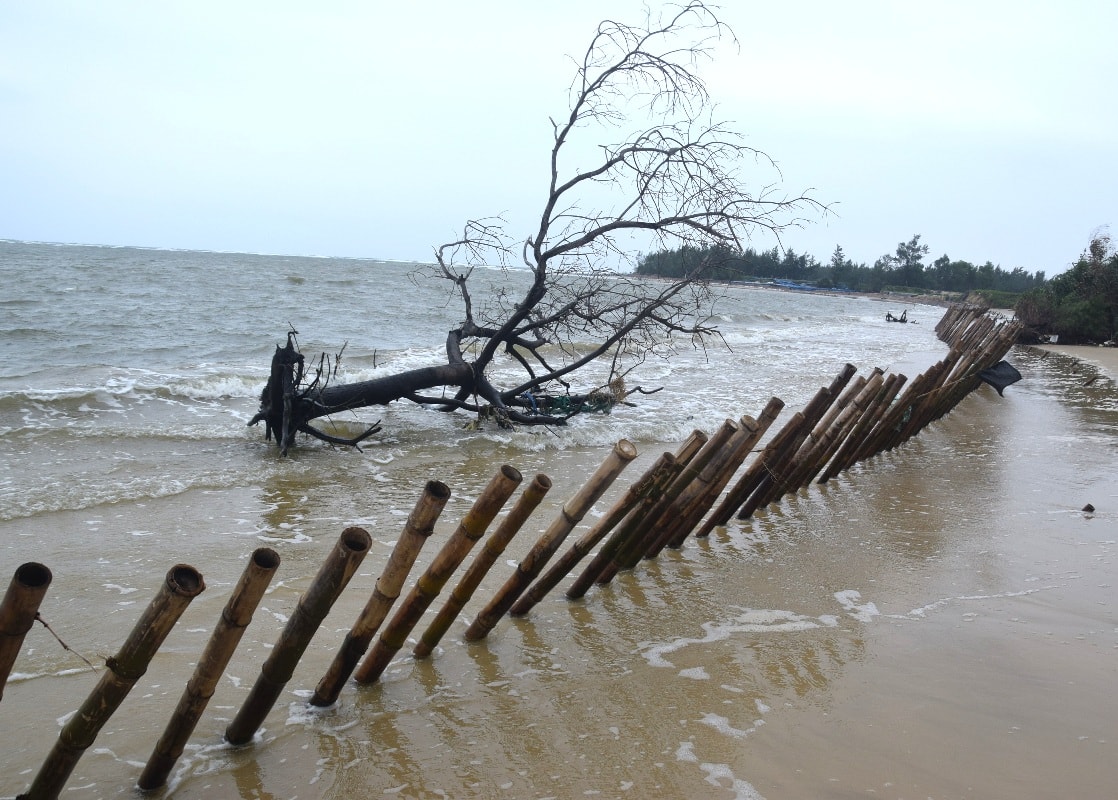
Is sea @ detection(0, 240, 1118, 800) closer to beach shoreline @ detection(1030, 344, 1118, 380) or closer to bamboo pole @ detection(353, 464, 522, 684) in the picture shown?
bamboo pole @ detection(353, 464, 522, 684)

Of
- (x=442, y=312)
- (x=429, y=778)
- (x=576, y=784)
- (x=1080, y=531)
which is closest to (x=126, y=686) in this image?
(x=429, y=778)

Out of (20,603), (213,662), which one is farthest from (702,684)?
(20,603)

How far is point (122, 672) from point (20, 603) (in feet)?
1.34

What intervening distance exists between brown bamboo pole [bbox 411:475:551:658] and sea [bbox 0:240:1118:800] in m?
0.13

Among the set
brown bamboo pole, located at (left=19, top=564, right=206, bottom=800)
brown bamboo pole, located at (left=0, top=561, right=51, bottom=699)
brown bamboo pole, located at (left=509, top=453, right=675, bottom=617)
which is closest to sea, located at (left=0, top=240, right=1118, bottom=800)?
brown bamboo pole, located at (left=509, top=453, right=675, bottom=617)

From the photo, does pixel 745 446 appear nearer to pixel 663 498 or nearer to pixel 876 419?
Answer: pixel 663 498

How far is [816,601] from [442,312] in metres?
29.0

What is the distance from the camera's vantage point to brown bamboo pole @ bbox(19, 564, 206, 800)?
2553 mm

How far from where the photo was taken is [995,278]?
10806 centimetres

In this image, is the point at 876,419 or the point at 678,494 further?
the point at 876,419

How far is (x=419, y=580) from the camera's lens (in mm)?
3582

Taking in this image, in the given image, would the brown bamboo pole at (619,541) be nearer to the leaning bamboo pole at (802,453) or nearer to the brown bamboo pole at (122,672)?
the leaning bamboo pole at (802,453)

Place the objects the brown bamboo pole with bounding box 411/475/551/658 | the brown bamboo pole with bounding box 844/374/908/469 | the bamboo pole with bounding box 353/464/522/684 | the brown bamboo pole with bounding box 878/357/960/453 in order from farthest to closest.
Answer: the brown bamboo pole with bounding box 878/357/960/453
the brown bamboo pole with bounding box 844/374/908/469
the brown bamboo pole with bounding box 411/475/551/658
the bamboo pole with bounding box 353/464/522/684

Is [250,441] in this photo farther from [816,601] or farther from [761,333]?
[761,333]
